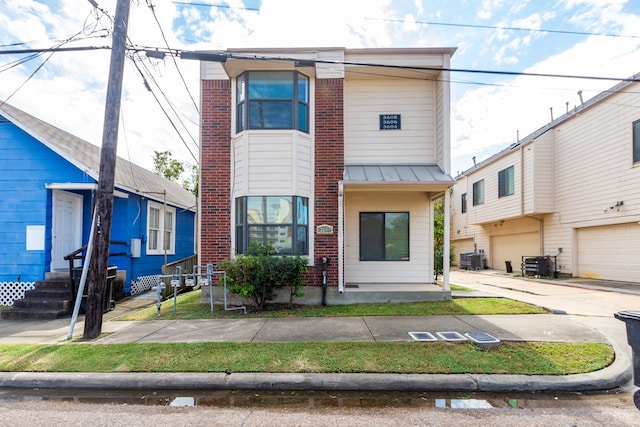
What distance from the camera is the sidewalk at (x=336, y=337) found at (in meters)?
4.11

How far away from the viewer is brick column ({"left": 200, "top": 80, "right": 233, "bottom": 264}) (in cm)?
892

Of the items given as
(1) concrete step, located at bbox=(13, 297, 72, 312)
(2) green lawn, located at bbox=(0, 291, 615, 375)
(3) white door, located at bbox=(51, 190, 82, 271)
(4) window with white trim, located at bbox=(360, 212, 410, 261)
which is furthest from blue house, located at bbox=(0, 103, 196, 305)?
(4) window with white trim, located at bbox=(360, 212, 410, 261)

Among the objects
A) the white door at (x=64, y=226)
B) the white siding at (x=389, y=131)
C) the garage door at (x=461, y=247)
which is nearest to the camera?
the white door at (x=64, y=226)

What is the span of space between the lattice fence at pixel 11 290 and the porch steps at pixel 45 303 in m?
0.83

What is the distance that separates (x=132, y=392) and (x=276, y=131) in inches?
255

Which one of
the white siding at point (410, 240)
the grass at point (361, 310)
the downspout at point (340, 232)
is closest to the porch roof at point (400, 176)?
the downspout at point (340, 232)

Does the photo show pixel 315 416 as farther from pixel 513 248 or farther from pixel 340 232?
pixel 513 248

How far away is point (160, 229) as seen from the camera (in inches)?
500

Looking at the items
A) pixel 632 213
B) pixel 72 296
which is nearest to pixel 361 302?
pixel 72 296

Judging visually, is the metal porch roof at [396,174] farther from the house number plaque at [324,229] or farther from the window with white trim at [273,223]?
the window with white trim at [273,223]

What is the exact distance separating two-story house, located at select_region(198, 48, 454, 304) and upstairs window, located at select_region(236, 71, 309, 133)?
3cm

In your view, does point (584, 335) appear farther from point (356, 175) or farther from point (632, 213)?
point (632, 213)

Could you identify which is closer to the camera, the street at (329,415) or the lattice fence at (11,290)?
the street at (329,415)

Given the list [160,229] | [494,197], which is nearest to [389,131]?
[160,229]
